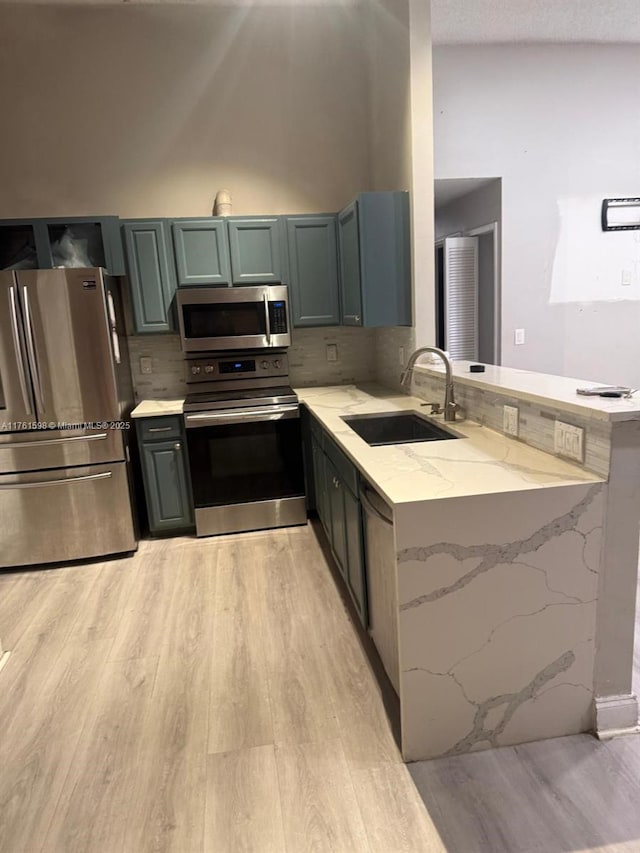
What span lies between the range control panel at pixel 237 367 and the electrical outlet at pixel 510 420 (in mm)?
1999

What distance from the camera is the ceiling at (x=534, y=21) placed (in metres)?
3.15

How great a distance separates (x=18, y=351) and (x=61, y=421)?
429 millimetres

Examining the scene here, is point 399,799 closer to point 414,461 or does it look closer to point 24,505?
point 414,461

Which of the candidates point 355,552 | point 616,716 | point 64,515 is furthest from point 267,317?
point 616,716

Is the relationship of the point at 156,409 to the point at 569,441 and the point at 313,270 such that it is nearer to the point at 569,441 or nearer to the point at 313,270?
the point at 313,270

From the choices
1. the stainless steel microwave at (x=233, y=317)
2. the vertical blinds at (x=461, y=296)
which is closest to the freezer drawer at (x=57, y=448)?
the stainless steel microwave at (x=233, y=317)

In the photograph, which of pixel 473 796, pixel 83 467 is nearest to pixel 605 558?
pixel 473 796

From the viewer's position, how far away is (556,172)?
12.4ft

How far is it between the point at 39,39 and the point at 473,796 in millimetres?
4483

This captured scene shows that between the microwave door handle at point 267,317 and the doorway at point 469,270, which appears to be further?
the doorway at point 469,270

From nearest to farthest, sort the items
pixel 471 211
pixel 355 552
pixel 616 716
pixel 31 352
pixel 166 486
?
pixel 616 716, pixel 355 552, pixel 31 352, pixel 166 486, pixel 471 211

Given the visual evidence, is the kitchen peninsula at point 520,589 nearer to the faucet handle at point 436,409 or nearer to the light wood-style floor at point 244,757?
the light wood-style floor at point 244,757

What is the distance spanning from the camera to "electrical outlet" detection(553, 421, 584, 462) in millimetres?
1653

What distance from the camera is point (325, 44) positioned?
12.0 ft
